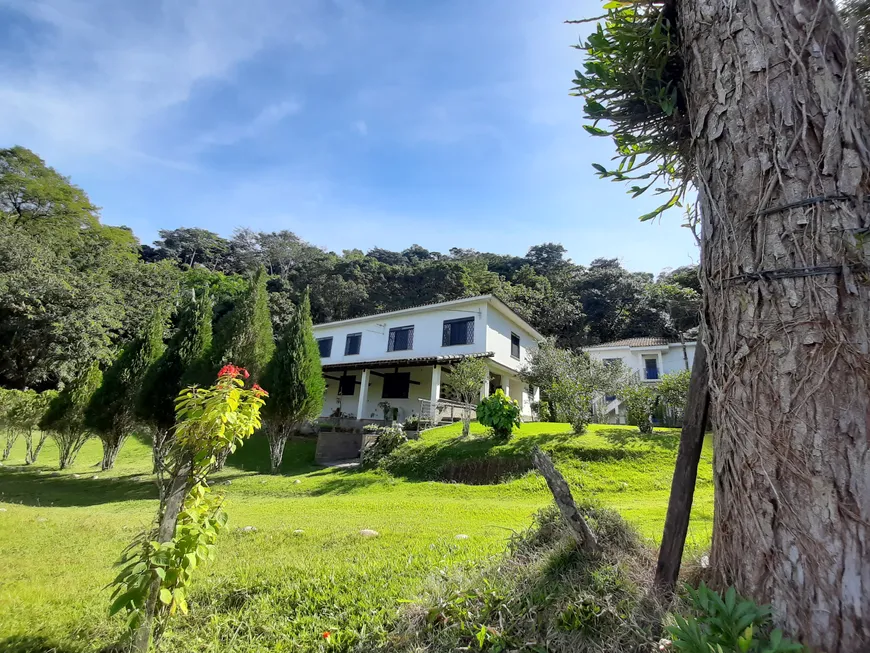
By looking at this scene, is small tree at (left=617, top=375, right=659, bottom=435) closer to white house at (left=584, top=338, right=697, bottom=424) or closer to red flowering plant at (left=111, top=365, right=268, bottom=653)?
white house at (left=584, top=338, right=697, bottom=424)

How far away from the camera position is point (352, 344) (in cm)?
2289

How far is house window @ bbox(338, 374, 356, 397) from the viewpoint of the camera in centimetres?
2288

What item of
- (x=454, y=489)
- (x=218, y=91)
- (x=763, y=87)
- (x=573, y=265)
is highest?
(x=573, y=265)

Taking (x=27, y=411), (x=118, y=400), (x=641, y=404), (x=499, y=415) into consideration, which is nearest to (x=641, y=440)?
(x=641, y=404)

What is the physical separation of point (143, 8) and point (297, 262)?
42558 millimetres

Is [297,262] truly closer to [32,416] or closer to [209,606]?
[32,416]

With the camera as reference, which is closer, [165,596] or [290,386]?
[165,596]

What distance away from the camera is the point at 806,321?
151cm

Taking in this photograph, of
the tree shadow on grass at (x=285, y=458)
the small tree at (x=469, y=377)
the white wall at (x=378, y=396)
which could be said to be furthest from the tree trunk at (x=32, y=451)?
the small tree at (x=469, y=377)

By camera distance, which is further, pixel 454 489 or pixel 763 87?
pixel 454 489

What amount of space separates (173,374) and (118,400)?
7.98 ft

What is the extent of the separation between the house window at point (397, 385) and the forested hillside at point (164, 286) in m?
14.1

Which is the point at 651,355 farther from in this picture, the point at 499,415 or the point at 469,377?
the point at 499,415

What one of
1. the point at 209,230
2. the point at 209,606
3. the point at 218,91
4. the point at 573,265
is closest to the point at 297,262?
the point at 209,230
